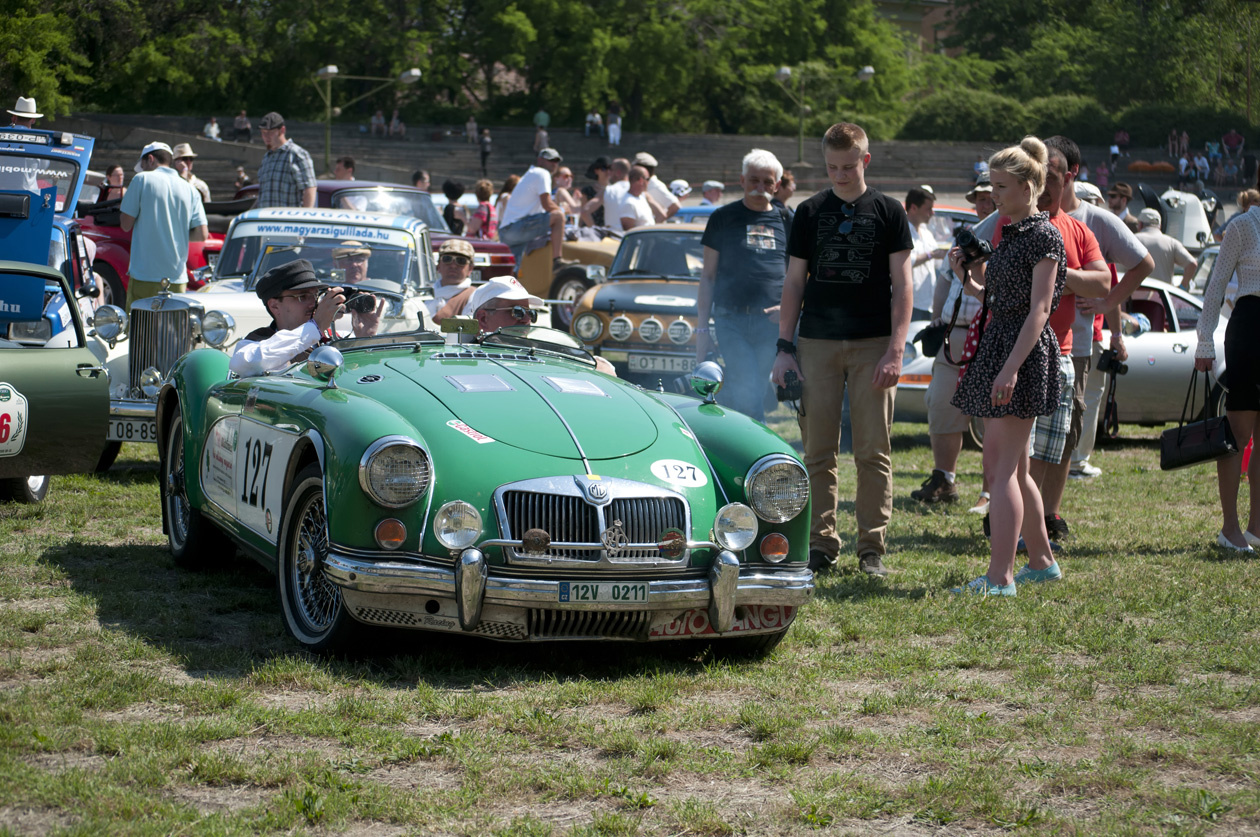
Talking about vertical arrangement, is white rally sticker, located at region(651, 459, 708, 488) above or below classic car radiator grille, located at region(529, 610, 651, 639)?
above

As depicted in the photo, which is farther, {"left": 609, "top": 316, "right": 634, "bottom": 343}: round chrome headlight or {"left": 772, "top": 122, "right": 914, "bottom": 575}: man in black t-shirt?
{"left": 609, "top": 316, "right": 634, "bottom": 343}: round chrome headlight

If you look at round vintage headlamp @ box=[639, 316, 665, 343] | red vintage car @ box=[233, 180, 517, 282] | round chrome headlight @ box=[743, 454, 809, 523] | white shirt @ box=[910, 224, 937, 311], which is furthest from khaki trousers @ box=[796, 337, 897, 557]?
red vintage car @ box=[233, 180, 517, 282]

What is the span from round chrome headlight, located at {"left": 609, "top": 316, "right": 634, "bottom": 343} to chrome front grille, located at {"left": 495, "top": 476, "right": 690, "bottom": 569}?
681cm

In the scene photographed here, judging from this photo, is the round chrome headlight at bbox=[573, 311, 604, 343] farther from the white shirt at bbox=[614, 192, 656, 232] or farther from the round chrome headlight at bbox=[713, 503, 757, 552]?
the round chrome headlight at bbox=[713, 503, 757, 552]

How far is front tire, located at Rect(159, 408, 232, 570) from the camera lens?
6.66 metres

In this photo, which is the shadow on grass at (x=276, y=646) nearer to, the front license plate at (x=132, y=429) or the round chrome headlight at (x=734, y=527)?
the round chrome headlight at (x=734, y=527)

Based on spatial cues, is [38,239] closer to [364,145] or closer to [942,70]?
[364,145]

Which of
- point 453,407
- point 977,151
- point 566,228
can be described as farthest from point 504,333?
point 977,151

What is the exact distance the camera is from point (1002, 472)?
6215 mm

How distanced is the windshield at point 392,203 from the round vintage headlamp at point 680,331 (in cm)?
542

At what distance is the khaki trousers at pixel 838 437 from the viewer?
6.89 metres

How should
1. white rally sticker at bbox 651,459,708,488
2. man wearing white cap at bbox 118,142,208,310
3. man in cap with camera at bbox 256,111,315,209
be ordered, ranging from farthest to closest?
man in cap with camera at bbox 256,111,315,209 < man wearing white cap at bbox 118,142,208,310 < white rally sticker at bbox 651,459,708,488

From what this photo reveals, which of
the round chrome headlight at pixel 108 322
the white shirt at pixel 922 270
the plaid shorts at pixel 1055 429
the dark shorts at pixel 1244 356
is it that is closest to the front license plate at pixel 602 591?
the plaid shorts at pixel 1055 429

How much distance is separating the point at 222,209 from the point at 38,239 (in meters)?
4.38
